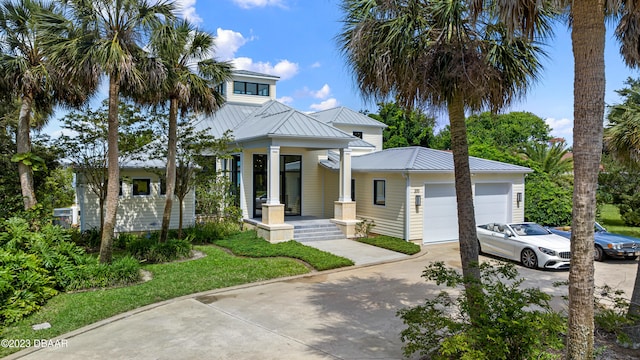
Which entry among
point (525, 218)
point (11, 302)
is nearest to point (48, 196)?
point (11, 302)

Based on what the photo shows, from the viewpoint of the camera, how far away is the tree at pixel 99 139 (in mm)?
13805

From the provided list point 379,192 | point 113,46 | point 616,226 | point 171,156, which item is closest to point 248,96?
point 379,192

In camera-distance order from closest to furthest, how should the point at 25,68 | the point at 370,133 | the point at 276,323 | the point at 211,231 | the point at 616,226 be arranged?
the point at 276,323, the point at 25,68, the point at 211,231, the point at 616,226, the point at 370,133

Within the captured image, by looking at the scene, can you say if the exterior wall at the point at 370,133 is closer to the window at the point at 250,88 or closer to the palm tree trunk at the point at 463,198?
the window at the point at 250,88

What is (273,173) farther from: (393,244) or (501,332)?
(501,332)

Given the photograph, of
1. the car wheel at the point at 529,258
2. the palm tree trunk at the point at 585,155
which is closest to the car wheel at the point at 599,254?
the car wheel at the point at 529,258

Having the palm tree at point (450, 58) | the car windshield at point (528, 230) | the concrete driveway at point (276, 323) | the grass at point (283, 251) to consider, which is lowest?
the concrete driveway at point (276, 323)

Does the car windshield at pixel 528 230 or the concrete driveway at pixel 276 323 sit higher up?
the car windshield at pixel 528 230

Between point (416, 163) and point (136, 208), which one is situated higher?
point (416, 163)

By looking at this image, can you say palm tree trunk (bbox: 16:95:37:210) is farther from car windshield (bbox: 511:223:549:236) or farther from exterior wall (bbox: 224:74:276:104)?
car windshield (bbox: 511:223:549:236)

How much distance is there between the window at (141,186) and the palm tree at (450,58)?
503 inches

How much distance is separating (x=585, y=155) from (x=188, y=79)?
11298mm

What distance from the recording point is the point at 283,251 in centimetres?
1316

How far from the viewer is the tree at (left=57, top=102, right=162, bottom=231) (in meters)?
13.8
